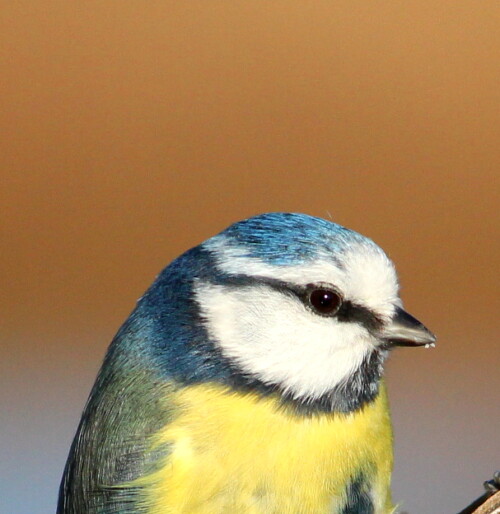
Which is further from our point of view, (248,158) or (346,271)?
(248,158)

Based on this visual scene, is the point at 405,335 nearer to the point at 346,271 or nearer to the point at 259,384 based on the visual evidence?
the point at 346,271

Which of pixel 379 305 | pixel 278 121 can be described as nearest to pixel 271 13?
pixel 278 121

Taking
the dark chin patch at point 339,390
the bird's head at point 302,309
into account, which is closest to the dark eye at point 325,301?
the bird's head at point 302,309

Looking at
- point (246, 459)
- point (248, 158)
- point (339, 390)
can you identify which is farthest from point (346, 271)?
point (248, 158)

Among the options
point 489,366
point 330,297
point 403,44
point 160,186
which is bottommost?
point 489,366

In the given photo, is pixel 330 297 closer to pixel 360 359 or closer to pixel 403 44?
pixel 360 359

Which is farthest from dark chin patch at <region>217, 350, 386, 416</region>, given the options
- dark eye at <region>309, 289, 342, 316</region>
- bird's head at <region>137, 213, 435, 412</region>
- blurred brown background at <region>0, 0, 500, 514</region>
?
blurred brown background at <region>0, 0, 500, 514</region>

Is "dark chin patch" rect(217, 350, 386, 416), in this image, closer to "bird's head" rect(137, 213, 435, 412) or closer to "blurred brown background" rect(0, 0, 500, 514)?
"bird's head" rect(137, 213, 435, 412)

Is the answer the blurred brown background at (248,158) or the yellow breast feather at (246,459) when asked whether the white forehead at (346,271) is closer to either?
the yellow breast feather at (246,459)
